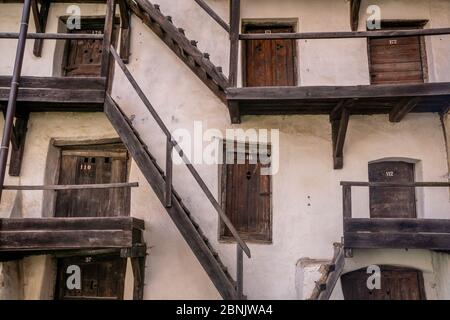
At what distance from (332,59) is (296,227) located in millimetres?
3494

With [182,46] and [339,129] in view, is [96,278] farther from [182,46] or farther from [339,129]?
[339,129]

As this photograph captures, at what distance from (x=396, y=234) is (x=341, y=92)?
244 centimetres

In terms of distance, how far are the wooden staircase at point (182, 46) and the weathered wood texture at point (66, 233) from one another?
3039 millimetres

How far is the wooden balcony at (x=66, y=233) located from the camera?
5.84 m

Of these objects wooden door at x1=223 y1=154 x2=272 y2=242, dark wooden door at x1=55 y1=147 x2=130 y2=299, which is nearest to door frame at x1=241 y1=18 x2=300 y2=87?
wooden door at x1=223 y1=154 x2=272 y2=242

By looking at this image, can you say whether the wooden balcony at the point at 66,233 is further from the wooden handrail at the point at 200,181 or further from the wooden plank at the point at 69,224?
the wooden handrail at the point at 200,181

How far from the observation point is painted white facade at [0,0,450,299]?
23.2 feet

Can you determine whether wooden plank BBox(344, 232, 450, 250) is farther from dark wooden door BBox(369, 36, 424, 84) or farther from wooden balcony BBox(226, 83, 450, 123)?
dark wooden door BBox(369, 36, 424, 84)

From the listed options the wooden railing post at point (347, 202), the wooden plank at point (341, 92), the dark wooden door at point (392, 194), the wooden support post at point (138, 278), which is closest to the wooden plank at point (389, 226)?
the wooden railing post at point (347, 202)

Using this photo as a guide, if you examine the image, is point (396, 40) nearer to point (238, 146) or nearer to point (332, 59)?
→ point (332, 59)

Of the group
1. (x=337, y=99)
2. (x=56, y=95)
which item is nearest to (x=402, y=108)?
(x=337, y=99)

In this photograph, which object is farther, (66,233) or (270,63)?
(270,63)

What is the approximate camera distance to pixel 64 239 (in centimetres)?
588

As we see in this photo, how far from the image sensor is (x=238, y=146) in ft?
25.3
